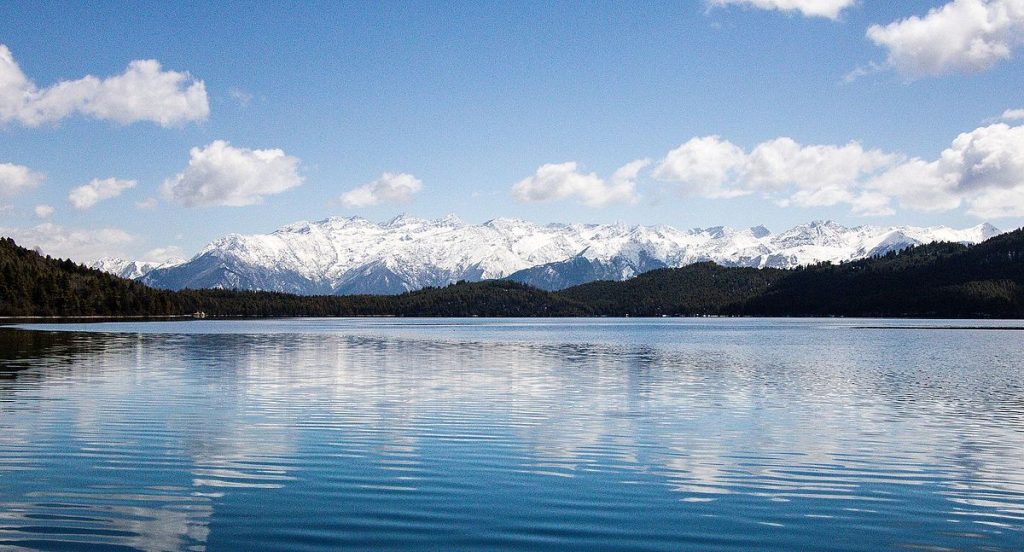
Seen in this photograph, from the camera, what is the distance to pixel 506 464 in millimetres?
28516

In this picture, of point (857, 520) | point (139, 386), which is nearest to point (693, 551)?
point (857, 520)

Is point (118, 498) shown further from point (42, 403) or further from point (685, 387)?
point (685, 387)

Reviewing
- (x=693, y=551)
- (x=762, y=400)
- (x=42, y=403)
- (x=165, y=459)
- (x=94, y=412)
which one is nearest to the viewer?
(x=693, y=551)

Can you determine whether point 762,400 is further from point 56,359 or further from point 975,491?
point 56,359

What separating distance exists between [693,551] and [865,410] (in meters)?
30.1

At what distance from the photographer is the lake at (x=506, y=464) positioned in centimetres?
1983

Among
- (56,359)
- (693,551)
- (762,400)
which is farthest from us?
(56,359)

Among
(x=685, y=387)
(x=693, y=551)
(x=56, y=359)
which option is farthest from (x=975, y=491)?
(x=56, y=359)

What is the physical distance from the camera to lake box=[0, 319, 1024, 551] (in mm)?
19828

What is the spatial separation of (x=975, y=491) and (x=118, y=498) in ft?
A: 74.9

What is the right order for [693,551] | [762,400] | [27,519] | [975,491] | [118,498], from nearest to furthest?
[693,551] < [27,519] < [118,498] < [975,491] < [762,400]

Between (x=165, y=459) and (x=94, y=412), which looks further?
(x=94, y=412)

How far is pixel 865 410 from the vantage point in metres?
45.0

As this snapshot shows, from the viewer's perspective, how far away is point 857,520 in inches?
837
